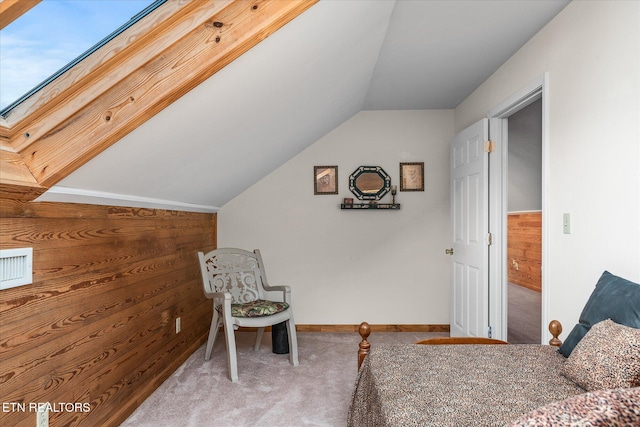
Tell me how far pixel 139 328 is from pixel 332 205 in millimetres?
2320

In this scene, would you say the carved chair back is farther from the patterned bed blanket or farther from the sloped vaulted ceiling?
the patterned bed blanket

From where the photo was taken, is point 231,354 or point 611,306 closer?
point 611,306

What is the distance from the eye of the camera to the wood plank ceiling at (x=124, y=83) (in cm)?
138

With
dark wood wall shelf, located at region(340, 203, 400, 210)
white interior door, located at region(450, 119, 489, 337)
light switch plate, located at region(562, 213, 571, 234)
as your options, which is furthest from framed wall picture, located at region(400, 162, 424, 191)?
light switch plate, located at region(562, 213, 571, 234)

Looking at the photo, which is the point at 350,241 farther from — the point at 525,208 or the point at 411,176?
the point at 525,208

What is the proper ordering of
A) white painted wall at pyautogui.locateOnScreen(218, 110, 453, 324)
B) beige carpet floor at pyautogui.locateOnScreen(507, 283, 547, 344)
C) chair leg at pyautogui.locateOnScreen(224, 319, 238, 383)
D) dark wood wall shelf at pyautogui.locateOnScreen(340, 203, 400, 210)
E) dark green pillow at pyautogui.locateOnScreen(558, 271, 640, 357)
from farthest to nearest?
white painted wall at pyautogui.locateOnScreen(218, 110, 453, 324)
dark wood wall shelf at pyautogui.locateOnScreen(340, 203, 400, 210)
beige carpet floor at pyautogui.locateOnScreen(507, 283, 547, 344)
chair leg at pyautogui.locateOnScreen(224, 319, 238, 383)
dark green pillow at pyautogui.locateOnScreen(558, 271, 640, 357)

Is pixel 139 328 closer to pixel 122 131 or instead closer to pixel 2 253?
pixel 2 253

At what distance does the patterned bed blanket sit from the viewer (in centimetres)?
123

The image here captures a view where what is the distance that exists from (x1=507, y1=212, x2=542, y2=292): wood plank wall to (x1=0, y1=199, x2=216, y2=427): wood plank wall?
186 inches

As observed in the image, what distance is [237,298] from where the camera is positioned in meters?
3.47

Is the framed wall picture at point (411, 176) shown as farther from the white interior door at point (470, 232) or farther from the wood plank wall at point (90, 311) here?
the wood plank wall at point (90, 311)

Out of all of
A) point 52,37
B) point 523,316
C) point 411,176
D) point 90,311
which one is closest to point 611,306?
point 52,37

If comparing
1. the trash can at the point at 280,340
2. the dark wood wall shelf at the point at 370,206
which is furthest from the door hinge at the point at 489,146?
the trash can at the point at 280,340

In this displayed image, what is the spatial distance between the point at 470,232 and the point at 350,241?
1.25 metres
